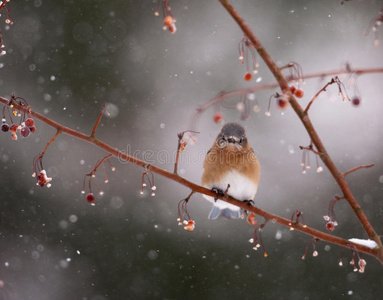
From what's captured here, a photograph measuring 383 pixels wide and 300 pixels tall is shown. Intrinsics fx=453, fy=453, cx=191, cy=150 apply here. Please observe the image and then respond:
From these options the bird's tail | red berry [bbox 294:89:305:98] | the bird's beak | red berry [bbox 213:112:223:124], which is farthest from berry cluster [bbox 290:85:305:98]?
the bird's tail

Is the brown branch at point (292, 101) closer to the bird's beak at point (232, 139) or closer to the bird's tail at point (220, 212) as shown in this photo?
the bird's beak at point (232, 139)

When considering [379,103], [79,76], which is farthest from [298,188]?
[79,76]

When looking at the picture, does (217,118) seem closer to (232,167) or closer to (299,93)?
(299,93)

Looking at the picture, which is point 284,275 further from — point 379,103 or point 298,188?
point 379,103

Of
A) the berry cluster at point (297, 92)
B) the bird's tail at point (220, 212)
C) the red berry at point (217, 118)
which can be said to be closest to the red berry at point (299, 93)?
the berry cluster at point (297, 92)

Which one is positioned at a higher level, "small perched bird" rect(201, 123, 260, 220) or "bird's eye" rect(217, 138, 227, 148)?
"bird's eye" rect(217, 138, 227, 148)

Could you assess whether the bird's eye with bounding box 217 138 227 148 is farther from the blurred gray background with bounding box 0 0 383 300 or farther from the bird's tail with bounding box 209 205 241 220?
the blurred gray background with bounding box 0 0 383 300
